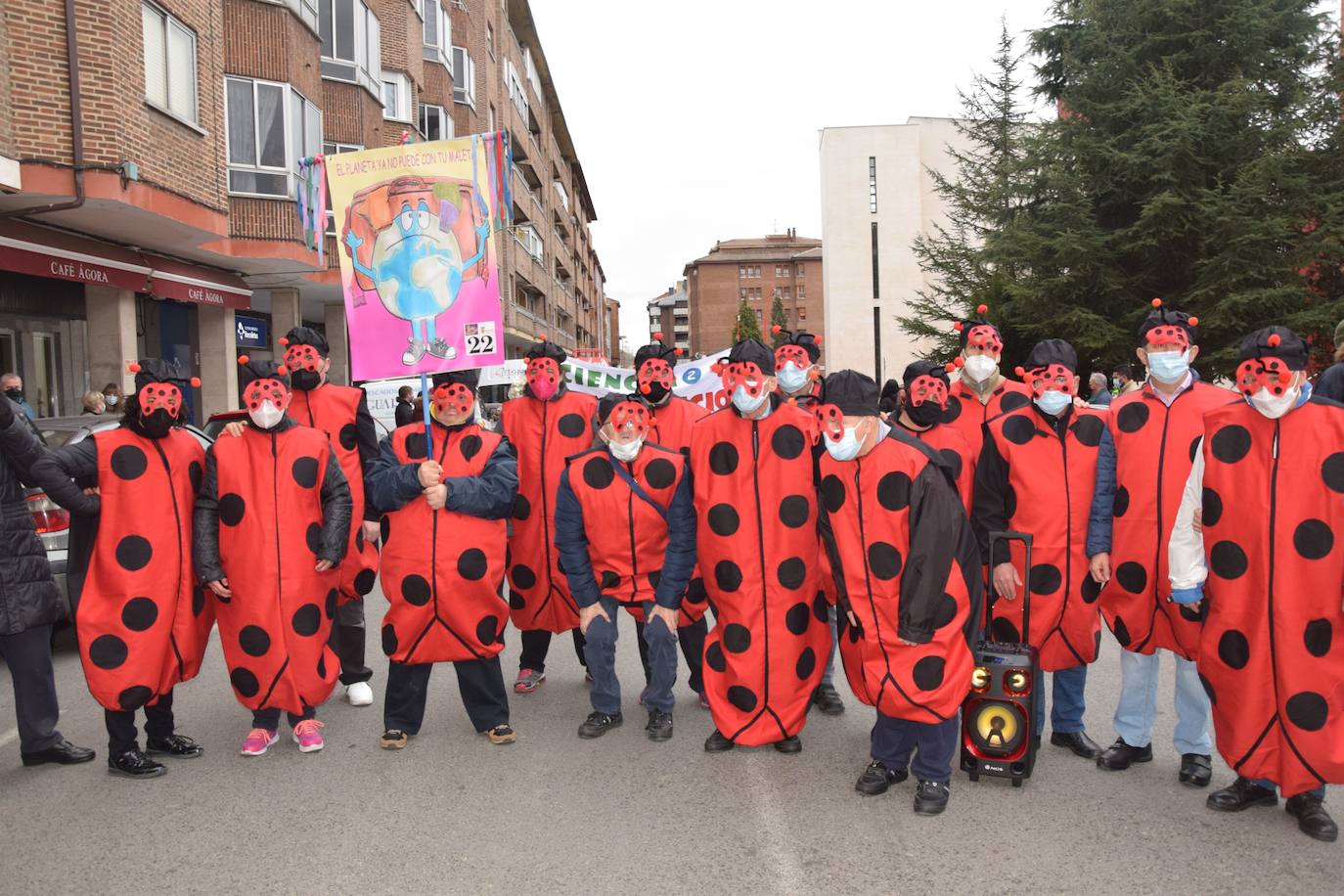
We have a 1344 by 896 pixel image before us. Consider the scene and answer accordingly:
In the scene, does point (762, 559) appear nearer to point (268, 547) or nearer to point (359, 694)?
point (268, 547)

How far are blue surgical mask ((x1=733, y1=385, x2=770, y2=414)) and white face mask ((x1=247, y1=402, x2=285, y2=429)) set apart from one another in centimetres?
237

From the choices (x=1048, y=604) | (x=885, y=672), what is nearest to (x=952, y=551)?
(x=885, y=672)

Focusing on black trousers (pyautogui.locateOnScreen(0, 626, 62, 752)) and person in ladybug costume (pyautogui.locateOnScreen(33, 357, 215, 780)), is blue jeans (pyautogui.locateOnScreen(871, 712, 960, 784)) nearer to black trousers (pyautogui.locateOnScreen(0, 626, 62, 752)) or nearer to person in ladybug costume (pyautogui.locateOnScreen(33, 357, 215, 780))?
person in ladybug costume (pyautogui.locateOnScreen(33, 357, 215, 780))

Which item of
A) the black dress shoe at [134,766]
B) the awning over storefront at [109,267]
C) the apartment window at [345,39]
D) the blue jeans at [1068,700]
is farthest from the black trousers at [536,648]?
the apartment window at [345,39]

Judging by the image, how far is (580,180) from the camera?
76.8m

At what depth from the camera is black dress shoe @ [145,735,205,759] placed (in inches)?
207

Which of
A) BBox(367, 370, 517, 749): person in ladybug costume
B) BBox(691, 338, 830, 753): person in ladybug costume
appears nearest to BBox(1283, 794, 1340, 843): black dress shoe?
BBox(691, 338, 830, 753): person in ladybug costume

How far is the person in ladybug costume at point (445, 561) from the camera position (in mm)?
5172

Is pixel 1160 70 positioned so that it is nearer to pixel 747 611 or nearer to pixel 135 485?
pixel 747 611

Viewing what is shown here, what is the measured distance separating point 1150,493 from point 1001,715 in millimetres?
1293

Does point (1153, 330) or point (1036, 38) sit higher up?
point (1036, 38)

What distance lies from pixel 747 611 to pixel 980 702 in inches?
46.2

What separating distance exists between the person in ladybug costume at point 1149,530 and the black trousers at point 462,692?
3.12m

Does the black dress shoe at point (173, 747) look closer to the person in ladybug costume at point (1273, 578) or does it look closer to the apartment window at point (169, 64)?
the person in ladybug costume at point (1273, 578)
